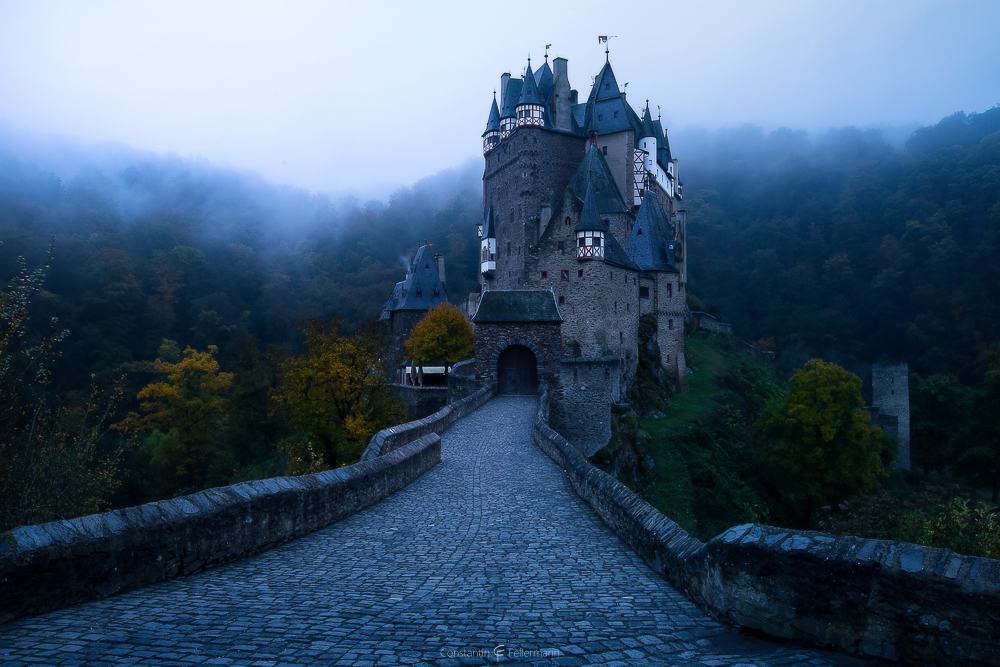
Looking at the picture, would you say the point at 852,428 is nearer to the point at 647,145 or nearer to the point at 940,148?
the point at 647,145

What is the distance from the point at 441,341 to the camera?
36656 millimetres

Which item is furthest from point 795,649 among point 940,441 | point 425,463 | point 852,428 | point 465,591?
point 940,441

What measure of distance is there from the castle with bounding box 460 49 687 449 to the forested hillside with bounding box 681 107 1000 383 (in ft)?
85.3

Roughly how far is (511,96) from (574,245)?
15882mm

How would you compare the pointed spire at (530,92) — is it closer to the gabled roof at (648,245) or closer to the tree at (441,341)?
the gabled roof at (648,245)

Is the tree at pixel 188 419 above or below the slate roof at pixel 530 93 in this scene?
below

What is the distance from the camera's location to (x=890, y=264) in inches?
2581

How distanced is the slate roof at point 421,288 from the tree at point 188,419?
699 inches

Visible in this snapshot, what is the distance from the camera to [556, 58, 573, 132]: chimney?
135 ft

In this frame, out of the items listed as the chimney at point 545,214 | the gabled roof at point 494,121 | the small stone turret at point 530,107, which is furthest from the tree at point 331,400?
the gabled roof at point 494,121

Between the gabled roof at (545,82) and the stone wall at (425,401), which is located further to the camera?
the gabled roof at (545,82)

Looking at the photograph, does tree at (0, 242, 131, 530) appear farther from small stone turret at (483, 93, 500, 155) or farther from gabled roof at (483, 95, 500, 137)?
gabled roof at (483, 95, 500, 137)

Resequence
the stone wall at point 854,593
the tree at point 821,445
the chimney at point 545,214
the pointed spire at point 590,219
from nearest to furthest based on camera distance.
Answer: the stone wall at point 854,593 → the tree at point 821,445 → the pointed spire at point 590,219 → the chimney at point 545,214

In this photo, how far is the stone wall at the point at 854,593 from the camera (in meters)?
3.36
